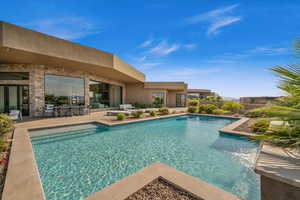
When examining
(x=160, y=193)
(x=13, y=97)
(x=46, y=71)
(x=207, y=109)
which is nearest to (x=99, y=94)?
(x=46, y=71)

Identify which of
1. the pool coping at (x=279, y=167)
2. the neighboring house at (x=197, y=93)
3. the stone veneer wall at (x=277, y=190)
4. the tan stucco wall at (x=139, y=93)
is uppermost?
the neighboring house at (x=197, y=93)

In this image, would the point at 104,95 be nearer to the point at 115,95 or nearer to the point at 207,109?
the point at 115,95

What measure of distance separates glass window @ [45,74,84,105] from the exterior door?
4.12 ft

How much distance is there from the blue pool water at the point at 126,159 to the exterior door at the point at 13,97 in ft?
16.3

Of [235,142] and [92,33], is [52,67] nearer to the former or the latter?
[92,33]

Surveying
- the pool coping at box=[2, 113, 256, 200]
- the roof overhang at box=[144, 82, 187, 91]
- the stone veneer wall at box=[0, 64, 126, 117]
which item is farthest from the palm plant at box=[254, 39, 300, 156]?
the roof overhang at box=[144, 82, 187, 91]

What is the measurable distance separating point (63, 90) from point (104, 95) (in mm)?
4615

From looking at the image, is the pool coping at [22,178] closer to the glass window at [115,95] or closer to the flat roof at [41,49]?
the flat roof at [41,49]

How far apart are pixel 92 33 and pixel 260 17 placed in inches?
464

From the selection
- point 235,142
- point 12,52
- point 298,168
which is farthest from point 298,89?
point 12,52

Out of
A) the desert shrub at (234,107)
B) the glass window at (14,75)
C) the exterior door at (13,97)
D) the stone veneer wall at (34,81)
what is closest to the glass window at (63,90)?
the stone veneer wall at (34,81)

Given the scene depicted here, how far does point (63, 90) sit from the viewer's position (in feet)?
34.0

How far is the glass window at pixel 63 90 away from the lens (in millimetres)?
9641

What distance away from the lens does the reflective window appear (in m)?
12.8
